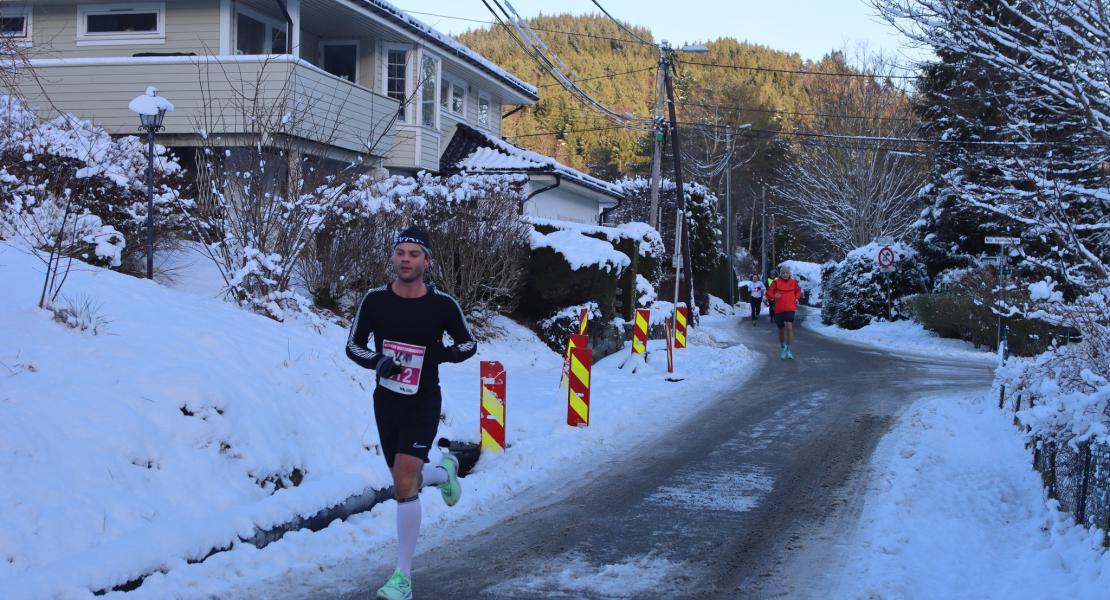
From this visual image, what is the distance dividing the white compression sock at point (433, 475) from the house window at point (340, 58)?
17565mm

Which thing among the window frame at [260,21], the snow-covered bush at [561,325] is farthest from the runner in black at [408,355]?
the window frame at [260,21]

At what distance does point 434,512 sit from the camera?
6645 mm

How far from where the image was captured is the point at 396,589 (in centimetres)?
476

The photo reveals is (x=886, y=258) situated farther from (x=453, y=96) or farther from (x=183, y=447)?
(x=183, y=447)

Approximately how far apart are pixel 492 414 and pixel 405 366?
3.73m

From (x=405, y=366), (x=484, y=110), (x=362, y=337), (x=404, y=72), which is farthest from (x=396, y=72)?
(x=405, y=366)

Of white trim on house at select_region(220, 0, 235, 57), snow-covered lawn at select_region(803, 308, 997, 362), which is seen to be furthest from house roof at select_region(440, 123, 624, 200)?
snow-covered lawn at select_region(803, 308, 997, 362)

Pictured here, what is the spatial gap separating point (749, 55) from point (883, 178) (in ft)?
143

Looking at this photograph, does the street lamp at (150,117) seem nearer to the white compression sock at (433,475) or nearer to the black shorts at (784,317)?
the white compression sock at (433,475)

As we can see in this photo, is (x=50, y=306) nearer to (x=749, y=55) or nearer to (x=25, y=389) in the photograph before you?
(x=25, y=389)

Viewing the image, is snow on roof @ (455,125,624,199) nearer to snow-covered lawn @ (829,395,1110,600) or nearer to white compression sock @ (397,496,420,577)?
snow-covered lawn @ (829,395,1110,600)

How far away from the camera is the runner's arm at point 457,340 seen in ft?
17.4

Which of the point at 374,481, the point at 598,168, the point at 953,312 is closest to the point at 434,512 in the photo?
the point at 374,481

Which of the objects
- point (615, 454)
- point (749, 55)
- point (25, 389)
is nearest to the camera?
point (25, 389)
